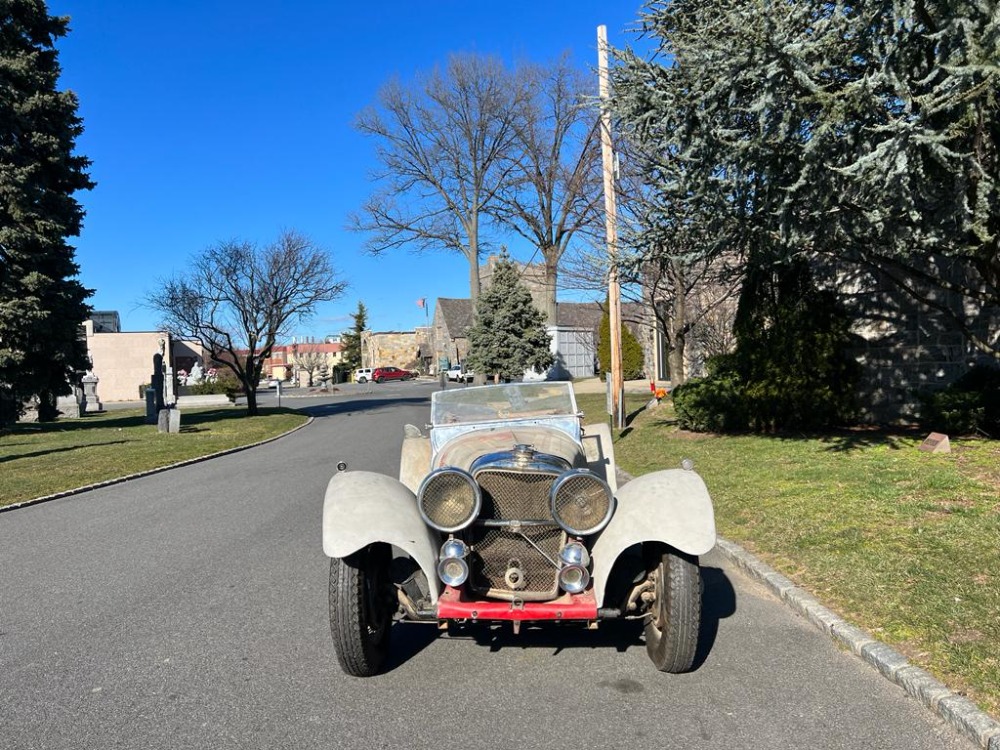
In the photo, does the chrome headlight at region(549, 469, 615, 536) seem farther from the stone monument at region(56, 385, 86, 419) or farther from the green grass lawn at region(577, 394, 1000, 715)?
the stone monument at region(56, 385, 86, 419)

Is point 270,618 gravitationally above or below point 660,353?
below

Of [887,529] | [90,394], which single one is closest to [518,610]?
[887,529]

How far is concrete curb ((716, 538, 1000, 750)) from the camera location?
347 centimetres

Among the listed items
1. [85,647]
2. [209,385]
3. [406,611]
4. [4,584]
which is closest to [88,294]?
[4,584]

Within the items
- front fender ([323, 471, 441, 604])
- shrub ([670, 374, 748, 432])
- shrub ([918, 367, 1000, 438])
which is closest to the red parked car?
shrub ([670, 374, 748, 432])

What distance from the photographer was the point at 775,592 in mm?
5738

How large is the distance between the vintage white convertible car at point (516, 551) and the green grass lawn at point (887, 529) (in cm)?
138

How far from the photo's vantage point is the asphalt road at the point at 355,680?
366 centimetres

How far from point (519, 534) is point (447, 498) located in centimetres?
45

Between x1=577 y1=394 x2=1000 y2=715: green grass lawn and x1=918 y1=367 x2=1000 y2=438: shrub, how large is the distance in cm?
39

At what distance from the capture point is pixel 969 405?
1055cm

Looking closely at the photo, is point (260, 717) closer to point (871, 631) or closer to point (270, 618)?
point (270, 618)

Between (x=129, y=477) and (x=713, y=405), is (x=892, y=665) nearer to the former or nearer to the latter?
(x=713, y=405)

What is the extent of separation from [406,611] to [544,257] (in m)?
29.8
